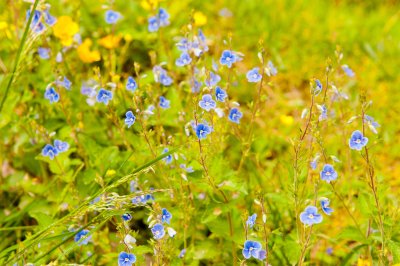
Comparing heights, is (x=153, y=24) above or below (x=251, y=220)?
above

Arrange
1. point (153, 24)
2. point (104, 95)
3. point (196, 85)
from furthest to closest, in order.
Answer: point (153, 24), point (196, 85), point (104, 95)

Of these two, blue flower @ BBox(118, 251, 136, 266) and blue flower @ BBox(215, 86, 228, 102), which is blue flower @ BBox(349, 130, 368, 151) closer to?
blue flower @ BBox(215, 86, 228, 102)

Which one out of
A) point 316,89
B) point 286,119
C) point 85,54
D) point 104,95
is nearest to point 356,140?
point 316,89

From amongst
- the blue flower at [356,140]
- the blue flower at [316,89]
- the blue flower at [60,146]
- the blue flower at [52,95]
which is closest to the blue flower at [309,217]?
the blue flower at [356,140]

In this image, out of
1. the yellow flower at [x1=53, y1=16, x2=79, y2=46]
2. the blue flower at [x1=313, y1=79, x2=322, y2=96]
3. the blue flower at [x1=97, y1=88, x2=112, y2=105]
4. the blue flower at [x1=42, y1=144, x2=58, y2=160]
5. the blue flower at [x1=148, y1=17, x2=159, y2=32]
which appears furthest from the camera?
the blue flower at [x1=148, y1=17, x2=159, y2=32]

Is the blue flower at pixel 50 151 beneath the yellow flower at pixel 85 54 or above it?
beneath

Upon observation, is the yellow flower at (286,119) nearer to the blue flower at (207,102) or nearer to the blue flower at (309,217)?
the blue flower at (207,102)

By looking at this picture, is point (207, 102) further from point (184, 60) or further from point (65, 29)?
point (65, 29)

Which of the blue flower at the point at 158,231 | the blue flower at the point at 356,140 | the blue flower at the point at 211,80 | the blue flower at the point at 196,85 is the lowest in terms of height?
the blue flower at the point at 158,231

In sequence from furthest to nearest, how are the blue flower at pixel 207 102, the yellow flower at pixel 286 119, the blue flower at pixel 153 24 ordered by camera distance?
1. the yellow flower at pixel 286 119
2. the blue flower at pixel 153 24
3. the blue flower at pixel 207 102

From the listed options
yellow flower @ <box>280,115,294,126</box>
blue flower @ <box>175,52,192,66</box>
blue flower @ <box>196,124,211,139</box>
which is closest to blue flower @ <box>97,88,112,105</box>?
blue flower @ <box>175,52,192,66</box>

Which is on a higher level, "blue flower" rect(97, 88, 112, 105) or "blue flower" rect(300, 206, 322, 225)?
"blue flower" rect(97, 88, 112, 105)

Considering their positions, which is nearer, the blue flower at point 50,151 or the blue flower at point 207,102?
the blue flower at point 207,102
